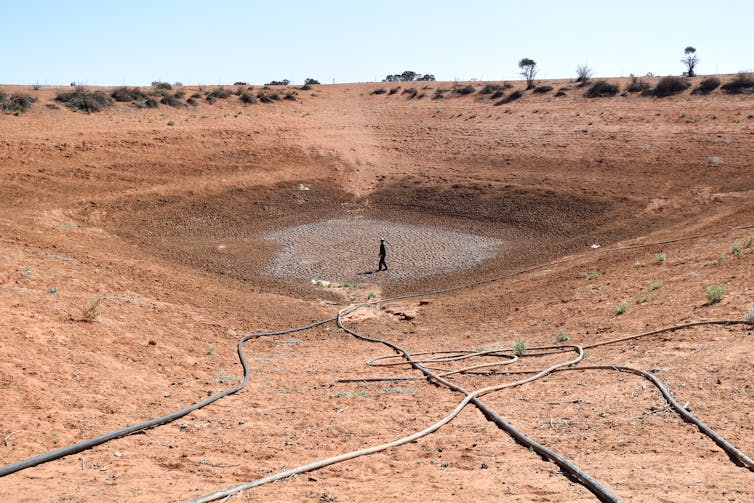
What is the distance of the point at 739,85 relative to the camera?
3722cm

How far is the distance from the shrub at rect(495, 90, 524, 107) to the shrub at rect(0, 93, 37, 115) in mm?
28996

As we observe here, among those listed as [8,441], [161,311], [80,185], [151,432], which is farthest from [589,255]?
[80,185]

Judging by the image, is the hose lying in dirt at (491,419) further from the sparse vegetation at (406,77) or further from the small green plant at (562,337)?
the sparse vegetation at (406,77)

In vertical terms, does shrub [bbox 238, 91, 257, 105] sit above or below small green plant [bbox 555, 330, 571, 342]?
above

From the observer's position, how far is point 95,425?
7453 mm

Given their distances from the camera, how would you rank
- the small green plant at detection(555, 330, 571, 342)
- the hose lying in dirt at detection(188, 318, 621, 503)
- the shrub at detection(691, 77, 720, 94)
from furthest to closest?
the shrub at detection(691, 77, 720, 94) → the small green plant at detection(555, 330, 571, 342) → the hose lying in dirt at detection(188, 318, 621, 503)

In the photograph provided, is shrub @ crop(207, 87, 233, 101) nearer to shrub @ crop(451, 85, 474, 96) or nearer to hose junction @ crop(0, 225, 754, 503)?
shrub @ crop(451, 85, 474, 96)

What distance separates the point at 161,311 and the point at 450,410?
24.4 ft

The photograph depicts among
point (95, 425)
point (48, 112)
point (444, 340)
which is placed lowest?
point (444, 340)

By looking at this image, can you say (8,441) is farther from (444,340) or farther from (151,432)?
(444,340)

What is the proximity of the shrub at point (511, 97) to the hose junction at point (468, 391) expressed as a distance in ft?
106

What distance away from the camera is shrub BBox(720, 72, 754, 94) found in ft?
120

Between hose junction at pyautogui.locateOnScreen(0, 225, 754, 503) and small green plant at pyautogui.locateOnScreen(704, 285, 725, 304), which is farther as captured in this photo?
small green plant at pyautogui.locateOnScreen(704, 285, 725, 304)

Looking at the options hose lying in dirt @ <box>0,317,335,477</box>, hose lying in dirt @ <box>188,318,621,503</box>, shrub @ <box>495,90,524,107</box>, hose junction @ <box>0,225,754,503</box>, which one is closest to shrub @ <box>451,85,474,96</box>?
shrub @ <box>495,90,524,107</box>
